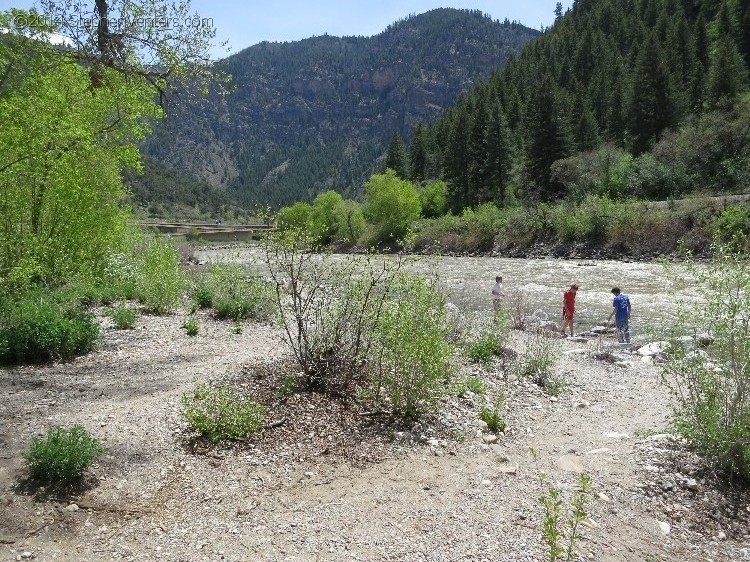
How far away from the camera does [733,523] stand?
17.3 feet

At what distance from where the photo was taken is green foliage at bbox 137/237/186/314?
15.0 metres

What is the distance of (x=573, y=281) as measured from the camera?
28.0 metres

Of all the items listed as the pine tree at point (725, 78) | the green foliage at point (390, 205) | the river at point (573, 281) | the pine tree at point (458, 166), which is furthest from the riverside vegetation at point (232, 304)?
the pine tree at point (458, 166)

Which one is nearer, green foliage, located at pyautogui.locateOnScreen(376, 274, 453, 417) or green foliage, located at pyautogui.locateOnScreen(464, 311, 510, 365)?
green foliage, located at pyautogui.locateOnScreen(376, 274, 453, 417)

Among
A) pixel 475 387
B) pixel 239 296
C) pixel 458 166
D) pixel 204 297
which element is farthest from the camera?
pixel 458 166

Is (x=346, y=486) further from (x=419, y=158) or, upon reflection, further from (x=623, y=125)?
(x=419, y=158)

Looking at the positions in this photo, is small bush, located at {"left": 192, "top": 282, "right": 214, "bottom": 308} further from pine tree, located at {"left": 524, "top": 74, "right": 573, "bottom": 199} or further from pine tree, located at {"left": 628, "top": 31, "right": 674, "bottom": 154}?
pine tree, located at {"left": 628, "top": 31, "right": 674, "bottom": 154}

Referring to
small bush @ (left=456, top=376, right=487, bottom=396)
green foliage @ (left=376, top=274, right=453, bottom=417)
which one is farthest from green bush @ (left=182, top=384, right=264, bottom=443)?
small bush @ (left=456, top=376, right=487, bottom=396)

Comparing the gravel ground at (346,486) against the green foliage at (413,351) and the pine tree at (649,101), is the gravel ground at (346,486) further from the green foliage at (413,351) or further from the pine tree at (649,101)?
the pine tree at (649,101)

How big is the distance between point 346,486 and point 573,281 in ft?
81.8

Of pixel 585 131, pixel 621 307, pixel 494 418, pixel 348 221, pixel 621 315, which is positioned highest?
pixel 585 131

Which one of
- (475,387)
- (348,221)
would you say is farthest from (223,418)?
(348,221)

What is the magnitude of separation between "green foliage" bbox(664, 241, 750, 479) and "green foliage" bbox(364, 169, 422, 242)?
2129 inches

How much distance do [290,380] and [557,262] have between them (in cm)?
3276
